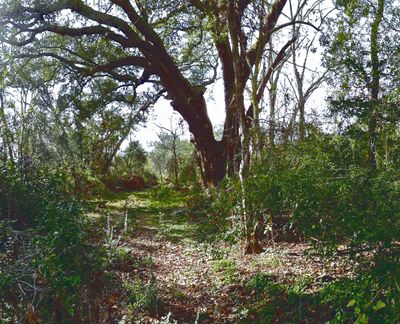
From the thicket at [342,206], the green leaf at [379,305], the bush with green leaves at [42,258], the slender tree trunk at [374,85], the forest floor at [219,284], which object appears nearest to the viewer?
the green leaf at [379,305]

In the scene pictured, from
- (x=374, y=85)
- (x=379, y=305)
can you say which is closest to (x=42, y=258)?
(x=379, y=305)

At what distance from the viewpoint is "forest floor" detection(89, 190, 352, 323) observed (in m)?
5.05

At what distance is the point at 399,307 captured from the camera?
3.22 m

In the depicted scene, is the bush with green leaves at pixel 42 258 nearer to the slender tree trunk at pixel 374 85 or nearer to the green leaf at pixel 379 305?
the green leaf at pixel 379 305

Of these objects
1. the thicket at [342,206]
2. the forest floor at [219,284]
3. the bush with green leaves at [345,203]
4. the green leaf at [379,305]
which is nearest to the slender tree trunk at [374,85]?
the thicket at [342,206]

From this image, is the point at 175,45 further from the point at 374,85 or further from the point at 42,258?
the point at 42,258

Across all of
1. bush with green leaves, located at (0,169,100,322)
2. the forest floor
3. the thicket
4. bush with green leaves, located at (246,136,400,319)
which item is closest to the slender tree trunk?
the thicket

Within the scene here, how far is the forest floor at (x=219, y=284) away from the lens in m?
5.05

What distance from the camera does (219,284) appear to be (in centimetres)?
652

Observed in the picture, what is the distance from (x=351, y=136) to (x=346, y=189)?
225 centimetres

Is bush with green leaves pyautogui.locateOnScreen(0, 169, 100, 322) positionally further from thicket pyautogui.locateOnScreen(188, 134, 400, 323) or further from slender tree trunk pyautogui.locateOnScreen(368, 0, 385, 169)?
slender tree trunk pyautogui.locateOnScreen(368, 0, 385, 169)

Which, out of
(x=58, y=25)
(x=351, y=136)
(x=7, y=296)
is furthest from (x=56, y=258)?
(x=58, y=25)

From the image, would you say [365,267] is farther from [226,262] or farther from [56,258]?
[226,262]

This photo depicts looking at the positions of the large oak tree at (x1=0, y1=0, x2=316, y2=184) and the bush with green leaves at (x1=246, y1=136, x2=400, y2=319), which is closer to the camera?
the bush with green leaves at (x1=246, y1=136, x2=400, y2=319)
